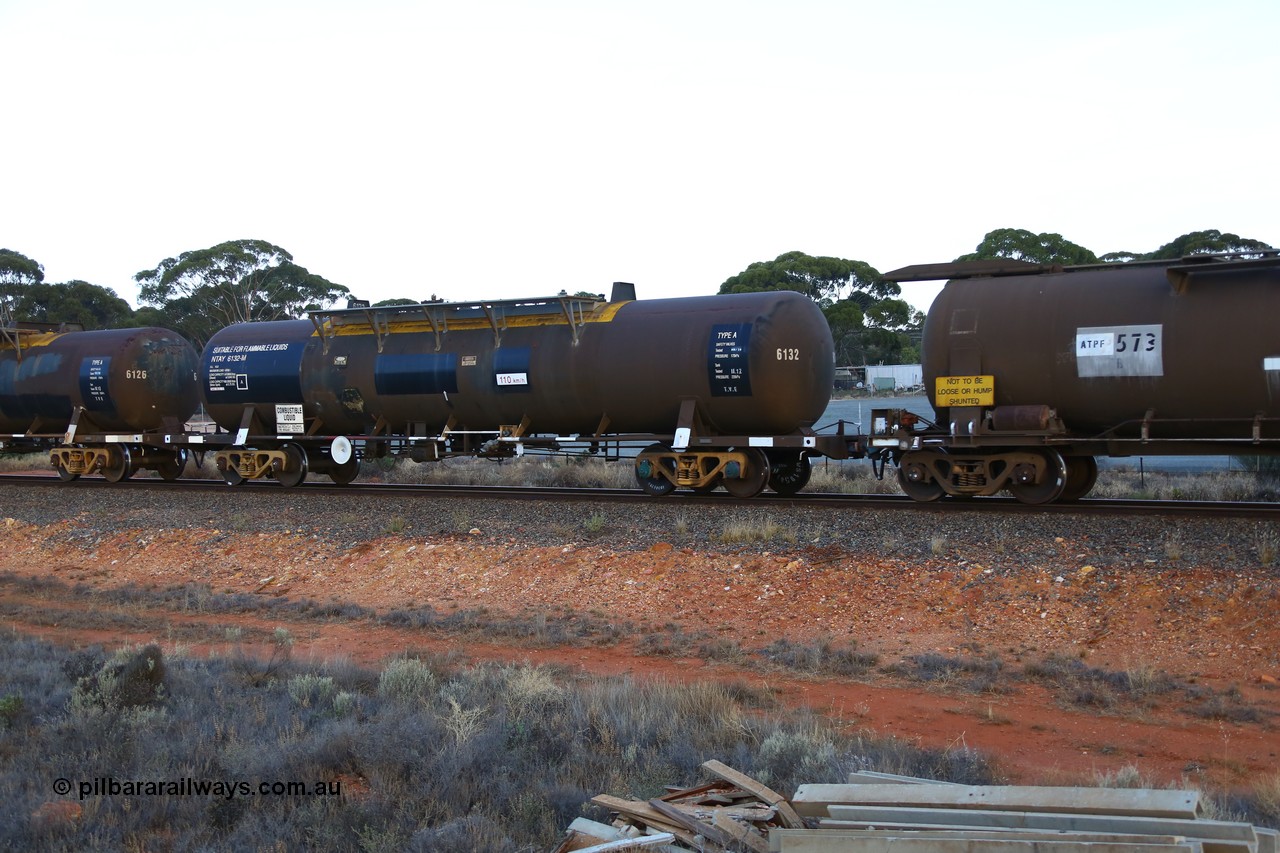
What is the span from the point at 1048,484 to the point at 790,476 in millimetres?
4870

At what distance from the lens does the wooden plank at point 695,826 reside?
19.2 ft

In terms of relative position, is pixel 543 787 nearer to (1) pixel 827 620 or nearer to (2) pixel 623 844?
(2) pixel 623 844

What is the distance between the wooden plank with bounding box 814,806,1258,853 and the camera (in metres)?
4.99

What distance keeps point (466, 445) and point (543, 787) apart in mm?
13266

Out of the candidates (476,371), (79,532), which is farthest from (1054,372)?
(79,532)

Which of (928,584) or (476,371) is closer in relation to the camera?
(928,584)

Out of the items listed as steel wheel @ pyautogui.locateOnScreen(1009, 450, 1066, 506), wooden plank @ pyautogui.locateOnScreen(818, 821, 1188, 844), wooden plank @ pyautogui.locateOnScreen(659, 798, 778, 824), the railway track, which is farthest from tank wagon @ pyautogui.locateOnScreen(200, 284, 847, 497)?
wooden plank @ pyautogui.locateOnScreen(818, 821, 1188, 844)

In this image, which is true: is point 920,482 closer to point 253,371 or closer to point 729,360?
point 729,360

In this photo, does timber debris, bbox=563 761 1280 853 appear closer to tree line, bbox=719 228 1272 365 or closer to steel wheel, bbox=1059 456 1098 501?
steel wheel, bbox=1059 456 1098 501

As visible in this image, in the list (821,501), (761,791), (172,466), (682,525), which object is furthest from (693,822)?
(172,466)

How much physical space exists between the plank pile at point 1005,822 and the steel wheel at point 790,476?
1259 centimetres

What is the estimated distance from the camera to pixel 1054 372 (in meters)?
14.7

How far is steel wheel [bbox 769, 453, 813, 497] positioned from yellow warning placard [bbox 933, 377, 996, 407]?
11.4 ft

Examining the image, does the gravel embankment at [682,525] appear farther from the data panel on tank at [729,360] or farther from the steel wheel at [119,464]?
the data panel on tank at [729,360]
